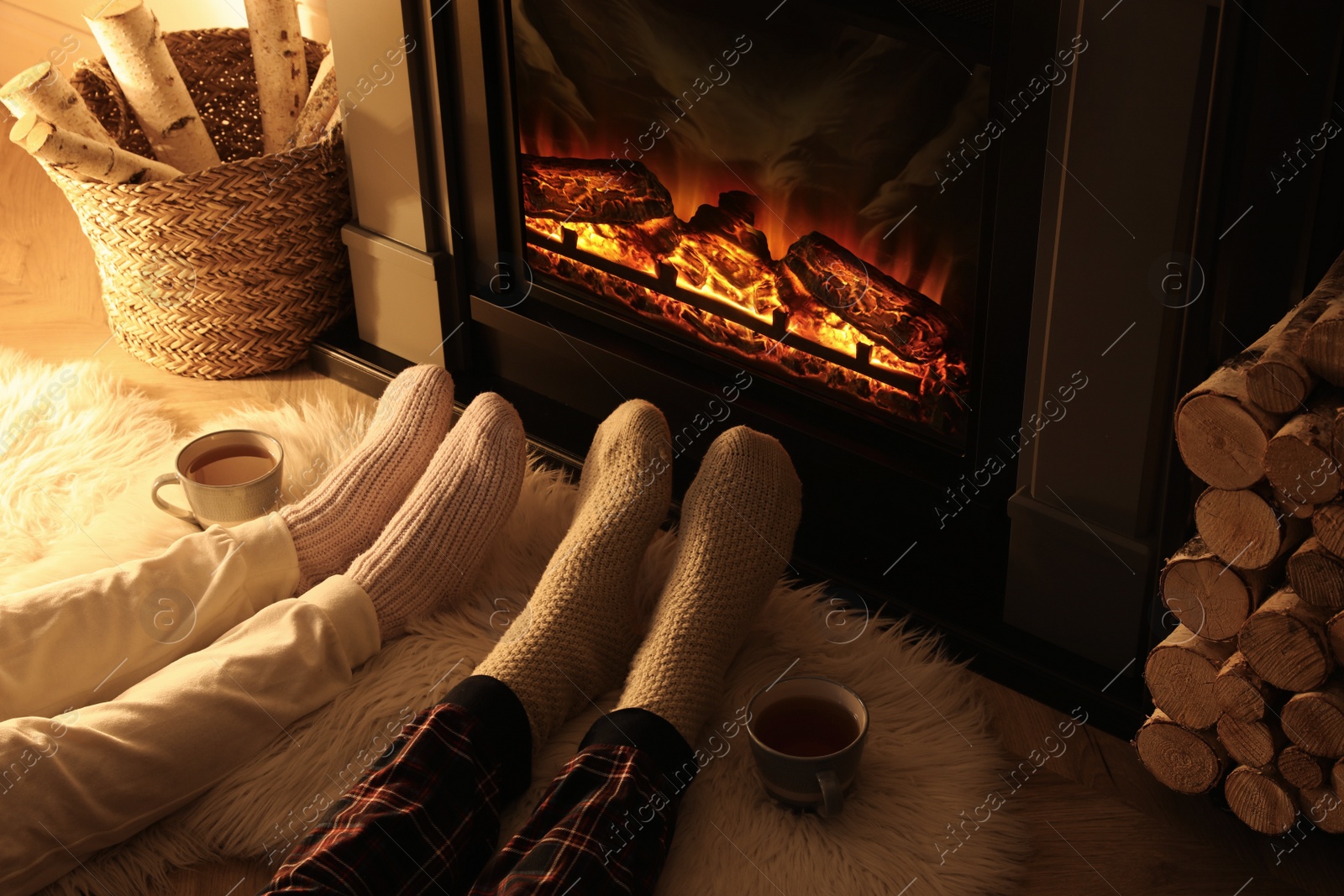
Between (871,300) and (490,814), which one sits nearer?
(490,814)

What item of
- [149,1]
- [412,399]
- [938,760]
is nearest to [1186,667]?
[938,760]

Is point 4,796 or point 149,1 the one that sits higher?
point 149,1

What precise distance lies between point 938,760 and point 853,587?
0.81 ft

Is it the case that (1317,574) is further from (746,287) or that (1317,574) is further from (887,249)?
(746,287)


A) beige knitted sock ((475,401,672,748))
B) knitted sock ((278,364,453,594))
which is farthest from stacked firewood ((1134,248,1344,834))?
knitted sock ((278,364,453,594))

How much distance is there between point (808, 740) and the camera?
1.05 m

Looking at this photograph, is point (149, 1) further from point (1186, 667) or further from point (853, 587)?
point (1186, 667)

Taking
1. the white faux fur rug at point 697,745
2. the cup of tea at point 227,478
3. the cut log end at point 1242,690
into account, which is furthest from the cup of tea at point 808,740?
the cup of tea at point 227,478

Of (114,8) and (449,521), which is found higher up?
(114,8)

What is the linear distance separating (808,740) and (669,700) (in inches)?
5.2

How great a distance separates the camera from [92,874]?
103 cm

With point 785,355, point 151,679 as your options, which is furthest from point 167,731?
point 785,355

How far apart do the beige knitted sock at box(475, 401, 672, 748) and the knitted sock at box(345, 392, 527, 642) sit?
0.33ft

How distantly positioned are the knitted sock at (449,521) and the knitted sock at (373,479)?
40mm
